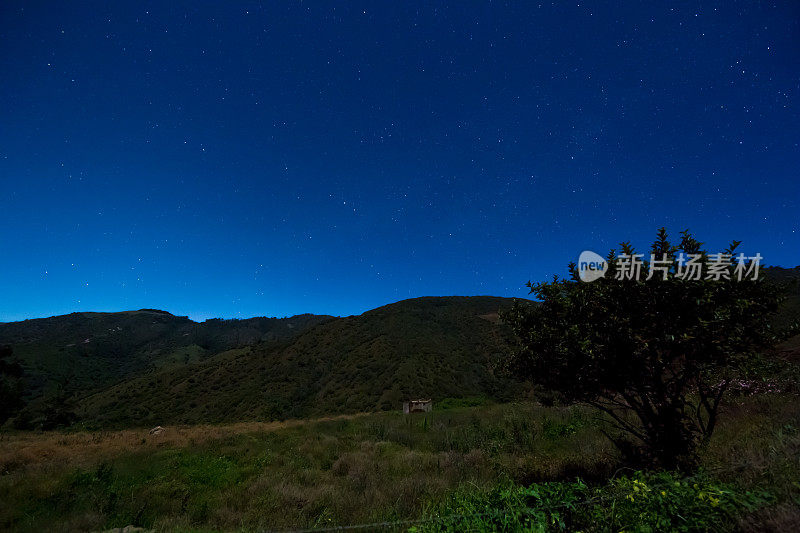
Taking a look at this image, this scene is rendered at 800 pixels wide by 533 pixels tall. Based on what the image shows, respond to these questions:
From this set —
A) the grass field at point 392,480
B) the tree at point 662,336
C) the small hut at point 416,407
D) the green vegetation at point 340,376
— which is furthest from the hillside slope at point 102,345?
the tree at point 662,336

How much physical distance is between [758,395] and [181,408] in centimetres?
6912

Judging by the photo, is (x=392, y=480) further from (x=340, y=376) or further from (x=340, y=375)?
(x=340, y=375)

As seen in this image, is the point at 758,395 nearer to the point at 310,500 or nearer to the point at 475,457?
the point at 475,457

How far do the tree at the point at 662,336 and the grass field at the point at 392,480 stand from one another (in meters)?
1.02

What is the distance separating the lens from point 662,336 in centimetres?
555

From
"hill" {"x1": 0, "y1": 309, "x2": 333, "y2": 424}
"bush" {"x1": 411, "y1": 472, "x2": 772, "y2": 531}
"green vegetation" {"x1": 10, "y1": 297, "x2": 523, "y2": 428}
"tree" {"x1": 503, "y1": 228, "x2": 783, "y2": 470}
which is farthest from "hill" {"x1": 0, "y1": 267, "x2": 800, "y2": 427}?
"bush" {"x1": 411, "y1": 472, "x2": 772, "y2": 531}

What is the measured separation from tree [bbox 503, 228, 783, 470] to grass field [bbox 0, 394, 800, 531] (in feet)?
3.35

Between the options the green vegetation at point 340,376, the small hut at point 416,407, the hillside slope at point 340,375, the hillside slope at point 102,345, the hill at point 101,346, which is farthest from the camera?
the hillside slope at point 102,345

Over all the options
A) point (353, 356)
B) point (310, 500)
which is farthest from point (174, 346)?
point (310, 500)

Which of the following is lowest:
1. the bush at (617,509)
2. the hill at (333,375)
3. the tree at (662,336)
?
the hill at (333,375)

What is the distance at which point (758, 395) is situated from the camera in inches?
463

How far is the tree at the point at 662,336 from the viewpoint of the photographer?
5.50 meters

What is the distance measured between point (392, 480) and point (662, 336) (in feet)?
23.8

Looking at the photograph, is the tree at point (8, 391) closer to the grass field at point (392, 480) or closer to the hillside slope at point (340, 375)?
the hillside slope at point (340, 375)
